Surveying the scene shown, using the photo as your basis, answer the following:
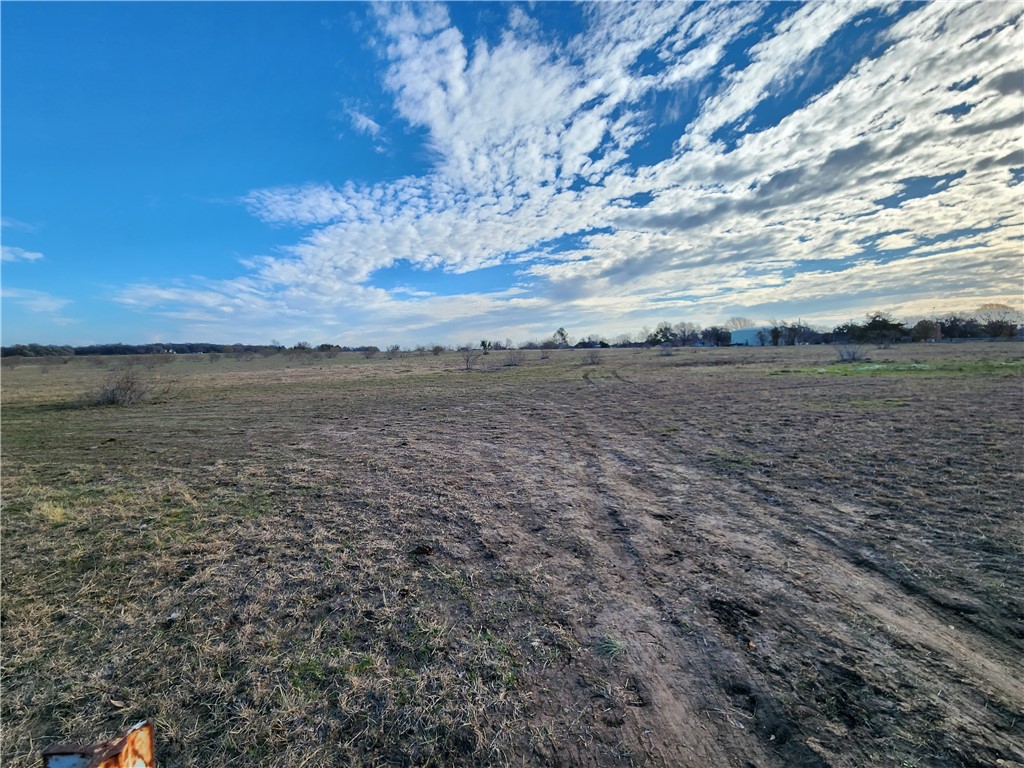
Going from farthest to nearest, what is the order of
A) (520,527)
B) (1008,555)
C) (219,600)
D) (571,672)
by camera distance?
(520,527) < (1008,555) < (219,600) < (571,672)

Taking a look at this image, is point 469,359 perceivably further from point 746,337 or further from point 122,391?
point 746,337

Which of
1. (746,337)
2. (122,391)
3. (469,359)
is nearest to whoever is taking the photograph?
(122,391)

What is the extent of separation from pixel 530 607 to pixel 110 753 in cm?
263

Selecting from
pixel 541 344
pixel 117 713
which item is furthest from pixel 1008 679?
pixel 541 344

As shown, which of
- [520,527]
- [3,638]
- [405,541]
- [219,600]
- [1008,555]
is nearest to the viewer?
[3,638]

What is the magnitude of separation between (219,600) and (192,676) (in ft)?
2.85

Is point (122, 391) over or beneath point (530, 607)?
over

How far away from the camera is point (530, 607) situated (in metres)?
3.27

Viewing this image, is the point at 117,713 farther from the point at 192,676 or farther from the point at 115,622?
the point at 115,622

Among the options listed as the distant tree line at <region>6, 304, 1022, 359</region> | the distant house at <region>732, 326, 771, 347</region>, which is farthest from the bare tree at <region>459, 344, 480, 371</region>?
the distant house at <region>732, 326, 771, 347</region>

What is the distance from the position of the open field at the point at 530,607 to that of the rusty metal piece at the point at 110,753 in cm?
119

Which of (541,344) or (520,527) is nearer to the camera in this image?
(520,527)

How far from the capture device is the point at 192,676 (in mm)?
2641

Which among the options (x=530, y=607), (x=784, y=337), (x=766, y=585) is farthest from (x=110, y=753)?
(x=784, y=337)
